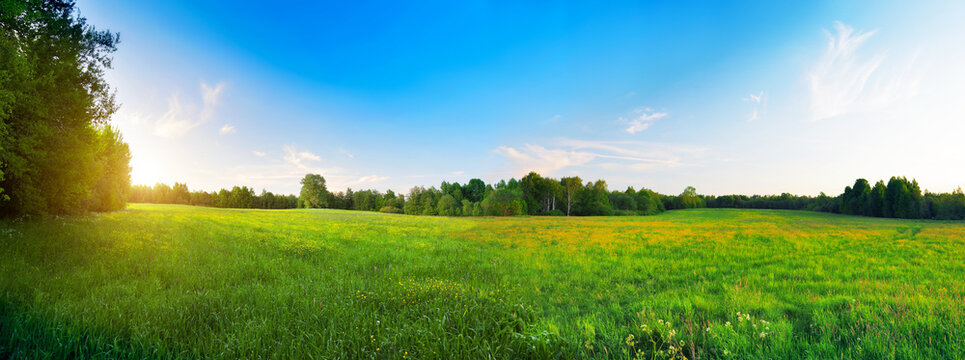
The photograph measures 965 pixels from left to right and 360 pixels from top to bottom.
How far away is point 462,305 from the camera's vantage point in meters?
5.48

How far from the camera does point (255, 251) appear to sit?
33.9 feet

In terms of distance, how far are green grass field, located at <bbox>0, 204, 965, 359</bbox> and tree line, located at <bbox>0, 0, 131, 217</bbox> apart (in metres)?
2.76

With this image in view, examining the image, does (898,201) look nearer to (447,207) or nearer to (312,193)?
(447,207)

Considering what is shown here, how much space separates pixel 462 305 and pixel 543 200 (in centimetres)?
7945

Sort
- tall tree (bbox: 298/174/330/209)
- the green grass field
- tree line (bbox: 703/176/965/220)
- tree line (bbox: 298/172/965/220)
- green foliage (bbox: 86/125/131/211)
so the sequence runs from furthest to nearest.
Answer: tall tree (bbox: 298/174/330/209)
tree line (bbox: 298/172/965/220)
tree line (bbox: 703/176/965/220)
green foliage (bbox: 86/125/131/211)
the green grass field

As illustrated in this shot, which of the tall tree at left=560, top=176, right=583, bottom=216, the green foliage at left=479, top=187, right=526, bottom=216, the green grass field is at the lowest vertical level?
the green grass field

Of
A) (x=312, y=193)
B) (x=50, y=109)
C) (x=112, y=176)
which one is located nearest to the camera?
(x=50, y=109)

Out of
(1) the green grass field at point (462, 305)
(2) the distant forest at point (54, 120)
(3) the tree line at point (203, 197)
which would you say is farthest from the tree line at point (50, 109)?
(3) the tree line at point (203, 197)

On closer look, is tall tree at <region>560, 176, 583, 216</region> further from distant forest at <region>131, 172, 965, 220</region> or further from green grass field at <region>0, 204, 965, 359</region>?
green grass field at <region>0, 204, 965, 359</region>

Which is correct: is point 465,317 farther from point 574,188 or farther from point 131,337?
point 574,188

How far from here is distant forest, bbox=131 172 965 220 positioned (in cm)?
6078

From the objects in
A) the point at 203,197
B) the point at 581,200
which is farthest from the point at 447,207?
the point at 203,197

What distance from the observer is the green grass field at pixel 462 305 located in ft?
12.8

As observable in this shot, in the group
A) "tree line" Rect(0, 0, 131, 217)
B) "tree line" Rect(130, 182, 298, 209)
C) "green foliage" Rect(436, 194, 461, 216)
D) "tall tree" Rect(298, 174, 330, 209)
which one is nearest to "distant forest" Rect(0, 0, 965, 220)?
"tree line" Rect(0, 0, 131, 217)
